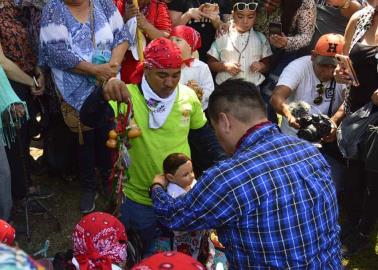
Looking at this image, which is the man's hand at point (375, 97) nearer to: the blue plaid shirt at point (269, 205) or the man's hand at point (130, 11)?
the blue plaid shirt at point (269, 205)

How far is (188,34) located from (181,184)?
1670 millimetres

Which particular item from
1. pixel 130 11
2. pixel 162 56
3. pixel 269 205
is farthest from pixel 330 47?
pixel 269 205

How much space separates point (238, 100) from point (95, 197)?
8.03 feet

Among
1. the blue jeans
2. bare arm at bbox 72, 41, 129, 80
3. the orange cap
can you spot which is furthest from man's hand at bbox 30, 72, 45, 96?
the orange cap

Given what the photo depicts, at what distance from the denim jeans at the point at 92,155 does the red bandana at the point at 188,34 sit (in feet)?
3.56

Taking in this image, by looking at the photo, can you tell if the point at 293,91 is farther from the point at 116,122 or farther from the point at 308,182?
the point at 308,182

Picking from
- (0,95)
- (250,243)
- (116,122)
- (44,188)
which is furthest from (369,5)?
(44,188)

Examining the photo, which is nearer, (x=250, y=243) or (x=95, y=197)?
(x=250, y=243)

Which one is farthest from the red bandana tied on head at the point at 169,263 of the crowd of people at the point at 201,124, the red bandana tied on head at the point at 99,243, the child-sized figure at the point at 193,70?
the child-sized figure at the point at 193,70

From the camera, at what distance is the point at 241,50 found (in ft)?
15.9

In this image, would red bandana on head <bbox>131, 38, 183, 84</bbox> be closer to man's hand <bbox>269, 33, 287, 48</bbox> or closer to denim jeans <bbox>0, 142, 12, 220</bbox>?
denim jeans <bbox>0, 142, 12, 220</bbox>

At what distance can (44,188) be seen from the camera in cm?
487

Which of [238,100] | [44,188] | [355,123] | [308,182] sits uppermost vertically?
[238,100]

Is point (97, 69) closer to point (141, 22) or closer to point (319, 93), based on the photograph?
point (141, 22)
